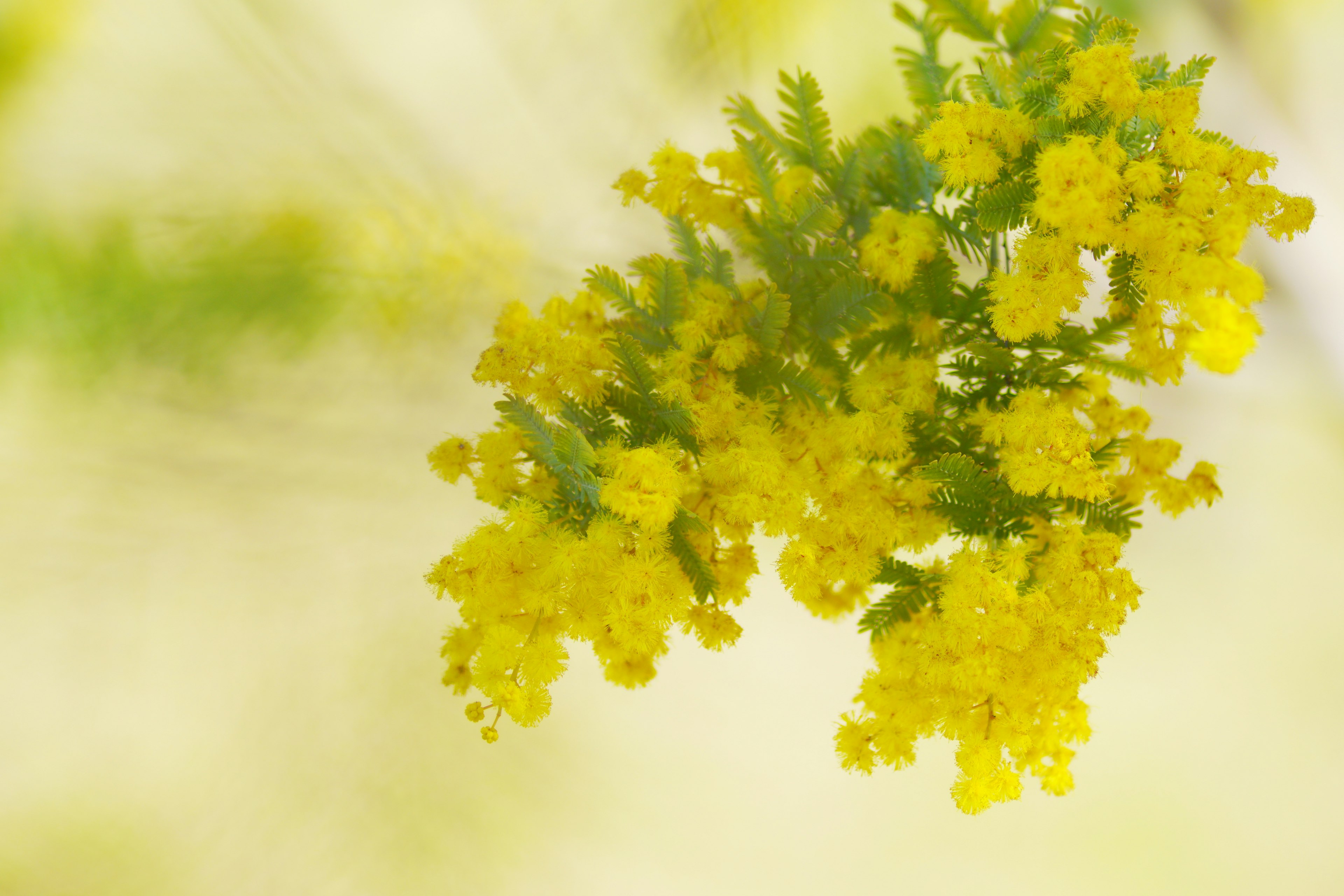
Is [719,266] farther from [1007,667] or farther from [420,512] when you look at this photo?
[420,512]

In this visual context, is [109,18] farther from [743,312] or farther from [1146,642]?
[1146,642]

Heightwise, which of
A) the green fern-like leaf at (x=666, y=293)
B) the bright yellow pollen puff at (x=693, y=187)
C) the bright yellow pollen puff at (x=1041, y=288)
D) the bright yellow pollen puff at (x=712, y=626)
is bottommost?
the bright yellow pollen puff at (x=712, y=626)

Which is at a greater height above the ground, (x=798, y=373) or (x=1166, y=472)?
(x=798, y=373)

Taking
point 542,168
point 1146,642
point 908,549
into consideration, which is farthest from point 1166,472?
point 542,168

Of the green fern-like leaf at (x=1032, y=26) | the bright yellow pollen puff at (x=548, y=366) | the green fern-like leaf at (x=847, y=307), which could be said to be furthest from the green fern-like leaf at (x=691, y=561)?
the green fern-like leaf at (x=1032, y=26)

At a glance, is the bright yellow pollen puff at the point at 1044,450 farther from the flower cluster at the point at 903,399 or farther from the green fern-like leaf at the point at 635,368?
the green fern-like leaf at the point at 635,368

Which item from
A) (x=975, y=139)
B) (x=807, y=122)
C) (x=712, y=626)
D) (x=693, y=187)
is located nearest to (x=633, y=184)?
(x=693, y=187)

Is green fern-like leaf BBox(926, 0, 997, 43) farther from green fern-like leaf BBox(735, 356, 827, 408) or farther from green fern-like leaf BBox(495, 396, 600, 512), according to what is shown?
green fern-like leaf BBox(495, 396, 600, 512)
